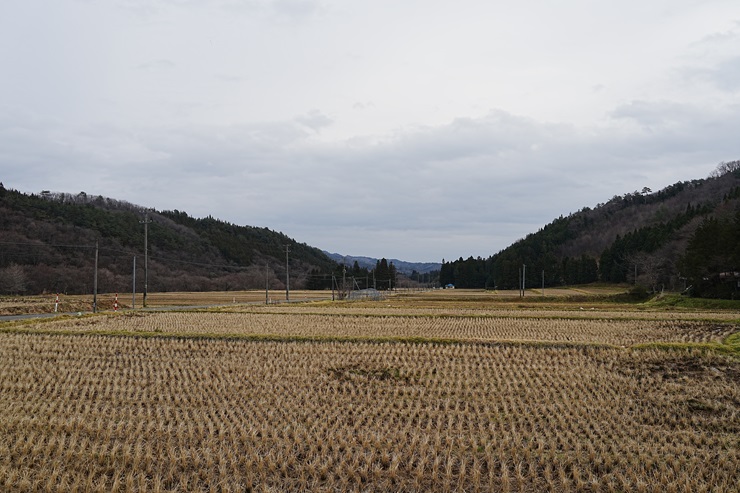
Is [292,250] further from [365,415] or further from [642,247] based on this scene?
[365,415]

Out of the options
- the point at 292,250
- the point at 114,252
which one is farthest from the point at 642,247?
the point at 292,250

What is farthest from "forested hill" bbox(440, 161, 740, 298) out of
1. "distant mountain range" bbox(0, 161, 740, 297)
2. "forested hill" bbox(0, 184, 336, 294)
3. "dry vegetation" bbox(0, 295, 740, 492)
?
"forested hill" bbox(0, 184, 336, 294)

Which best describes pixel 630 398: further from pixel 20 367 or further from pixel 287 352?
pixel 20 367

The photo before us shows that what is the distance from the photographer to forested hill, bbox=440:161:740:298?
4635cm

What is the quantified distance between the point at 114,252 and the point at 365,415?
85870 millimetres

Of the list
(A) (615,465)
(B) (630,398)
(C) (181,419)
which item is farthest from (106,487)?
(B) (630,398)

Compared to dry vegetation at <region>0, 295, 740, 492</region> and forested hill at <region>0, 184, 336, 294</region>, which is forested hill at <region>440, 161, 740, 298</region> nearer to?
dry vegetation at <region>0, 295, 740, 492</region>

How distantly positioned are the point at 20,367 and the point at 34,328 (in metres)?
8.84

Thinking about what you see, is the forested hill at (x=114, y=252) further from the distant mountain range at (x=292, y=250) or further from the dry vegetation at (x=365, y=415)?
the dry vegetation at (x=365, y=415)

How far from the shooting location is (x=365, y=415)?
1029cm

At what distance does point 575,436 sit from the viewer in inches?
358

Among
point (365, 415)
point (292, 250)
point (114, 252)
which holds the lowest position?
point (365, 415)

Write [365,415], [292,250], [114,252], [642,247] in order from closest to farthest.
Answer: [365,415] < [642,247] < [114,252] < [292,250]

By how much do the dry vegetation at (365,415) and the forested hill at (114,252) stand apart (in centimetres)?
3529
